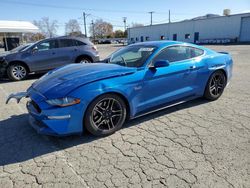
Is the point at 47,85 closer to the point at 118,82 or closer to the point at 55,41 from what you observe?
the point at 118,82

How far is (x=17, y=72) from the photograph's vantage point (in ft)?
27.6

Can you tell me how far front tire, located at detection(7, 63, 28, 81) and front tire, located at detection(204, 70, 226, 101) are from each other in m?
6.89

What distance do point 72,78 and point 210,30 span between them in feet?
153

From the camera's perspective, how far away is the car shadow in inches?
120

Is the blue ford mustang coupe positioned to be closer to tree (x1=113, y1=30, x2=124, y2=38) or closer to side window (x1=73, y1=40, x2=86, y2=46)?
side window (x1=73, y1=40, x2=86, y2=46)

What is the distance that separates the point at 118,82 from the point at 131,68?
1.47 ft

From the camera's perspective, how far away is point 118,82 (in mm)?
3424

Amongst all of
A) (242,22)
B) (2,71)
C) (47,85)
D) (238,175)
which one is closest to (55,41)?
(2,71)

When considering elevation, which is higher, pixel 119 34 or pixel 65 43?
pixel 119 34

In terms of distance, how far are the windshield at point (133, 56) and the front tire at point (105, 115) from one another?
34.2 inches

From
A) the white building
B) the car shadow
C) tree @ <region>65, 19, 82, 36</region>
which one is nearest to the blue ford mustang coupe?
the car shadow

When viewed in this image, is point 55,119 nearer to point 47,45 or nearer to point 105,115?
point 105,115

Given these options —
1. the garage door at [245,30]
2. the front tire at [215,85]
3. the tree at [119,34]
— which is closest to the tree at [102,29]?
the tree at [119,34]

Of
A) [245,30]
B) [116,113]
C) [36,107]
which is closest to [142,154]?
[116,113]
